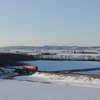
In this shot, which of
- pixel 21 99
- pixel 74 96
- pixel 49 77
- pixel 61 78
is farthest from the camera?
pixel 49 77

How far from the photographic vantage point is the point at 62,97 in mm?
11906

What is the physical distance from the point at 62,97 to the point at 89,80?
26.7 feet

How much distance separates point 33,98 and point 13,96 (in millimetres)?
1373

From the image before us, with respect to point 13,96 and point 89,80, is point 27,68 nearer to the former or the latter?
point 89,80

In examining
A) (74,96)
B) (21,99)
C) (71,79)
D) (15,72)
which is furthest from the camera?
(15,72)

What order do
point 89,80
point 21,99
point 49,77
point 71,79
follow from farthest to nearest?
point 49,77
point 71,79
point 89,80
point 21,99

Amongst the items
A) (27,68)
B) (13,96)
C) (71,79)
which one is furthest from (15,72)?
(13,96)

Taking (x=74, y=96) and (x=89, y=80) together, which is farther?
(x=89, y=80)

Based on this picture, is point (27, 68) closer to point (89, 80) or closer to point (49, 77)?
point (49, 77)

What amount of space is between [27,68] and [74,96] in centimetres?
2777

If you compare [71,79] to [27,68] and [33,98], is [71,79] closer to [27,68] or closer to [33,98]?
[33,98]

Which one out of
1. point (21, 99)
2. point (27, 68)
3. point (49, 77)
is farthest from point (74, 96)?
point (27, 68)

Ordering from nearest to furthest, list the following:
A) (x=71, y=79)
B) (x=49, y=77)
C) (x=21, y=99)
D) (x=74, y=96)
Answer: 1. (x=21, y=99)
2. (x=74, y=96)
3. (x=71, y=79)
4. (x=49, y=77)

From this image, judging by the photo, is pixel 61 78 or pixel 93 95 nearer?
pixel 93 95
